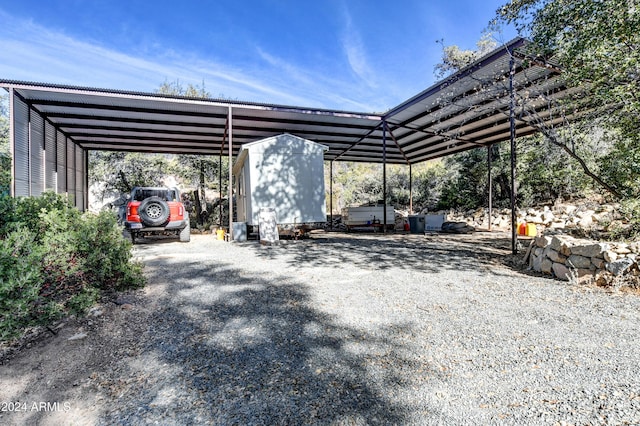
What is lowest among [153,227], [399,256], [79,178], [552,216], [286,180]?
[399,256]

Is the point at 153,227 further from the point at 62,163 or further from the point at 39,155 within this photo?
the point at 62,163

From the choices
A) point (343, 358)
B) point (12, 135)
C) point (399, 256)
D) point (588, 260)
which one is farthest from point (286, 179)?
point (343, 358)

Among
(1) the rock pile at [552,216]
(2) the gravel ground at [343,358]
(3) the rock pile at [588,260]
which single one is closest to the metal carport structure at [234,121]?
(3) the rock pile at [588,260]

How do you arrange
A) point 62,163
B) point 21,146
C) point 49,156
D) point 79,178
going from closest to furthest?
point 21,146 < point 49,156 < point 62,163 < point 79,178

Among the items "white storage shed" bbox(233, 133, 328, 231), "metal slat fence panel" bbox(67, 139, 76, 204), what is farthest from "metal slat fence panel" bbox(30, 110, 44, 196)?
"white storage shed" bbox(233, 133, 328, 231)

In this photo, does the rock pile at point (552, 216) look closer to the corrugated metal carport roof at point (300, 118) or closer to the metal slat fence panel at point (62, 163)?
the corrugated metal carport roof at point (300, 118)

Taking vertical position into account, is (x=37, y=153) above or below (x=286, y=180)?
above

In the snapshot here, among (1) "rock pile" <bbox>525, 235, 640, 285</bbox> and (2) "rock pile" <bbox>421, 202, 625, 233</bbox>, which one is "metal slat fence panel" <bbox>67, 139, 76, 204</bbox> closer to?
(1) "rock pile" <bbox>525, 235, 640, 285</bbox>

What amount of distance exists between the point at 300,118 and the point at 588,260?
29.4ft

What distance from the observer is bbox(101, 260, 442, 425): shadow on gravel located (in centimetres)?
179

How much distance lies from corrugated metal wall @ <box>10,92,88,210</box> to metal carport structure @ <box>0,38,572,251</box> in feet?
0.11

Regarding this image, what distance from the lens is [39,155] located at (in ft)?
32.2

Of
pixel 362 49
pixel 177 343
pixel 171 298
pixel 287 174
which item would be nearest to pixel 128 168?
pixel 287 174

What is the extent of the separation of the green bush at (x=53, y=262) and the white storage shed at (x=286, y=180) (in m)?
6.23
